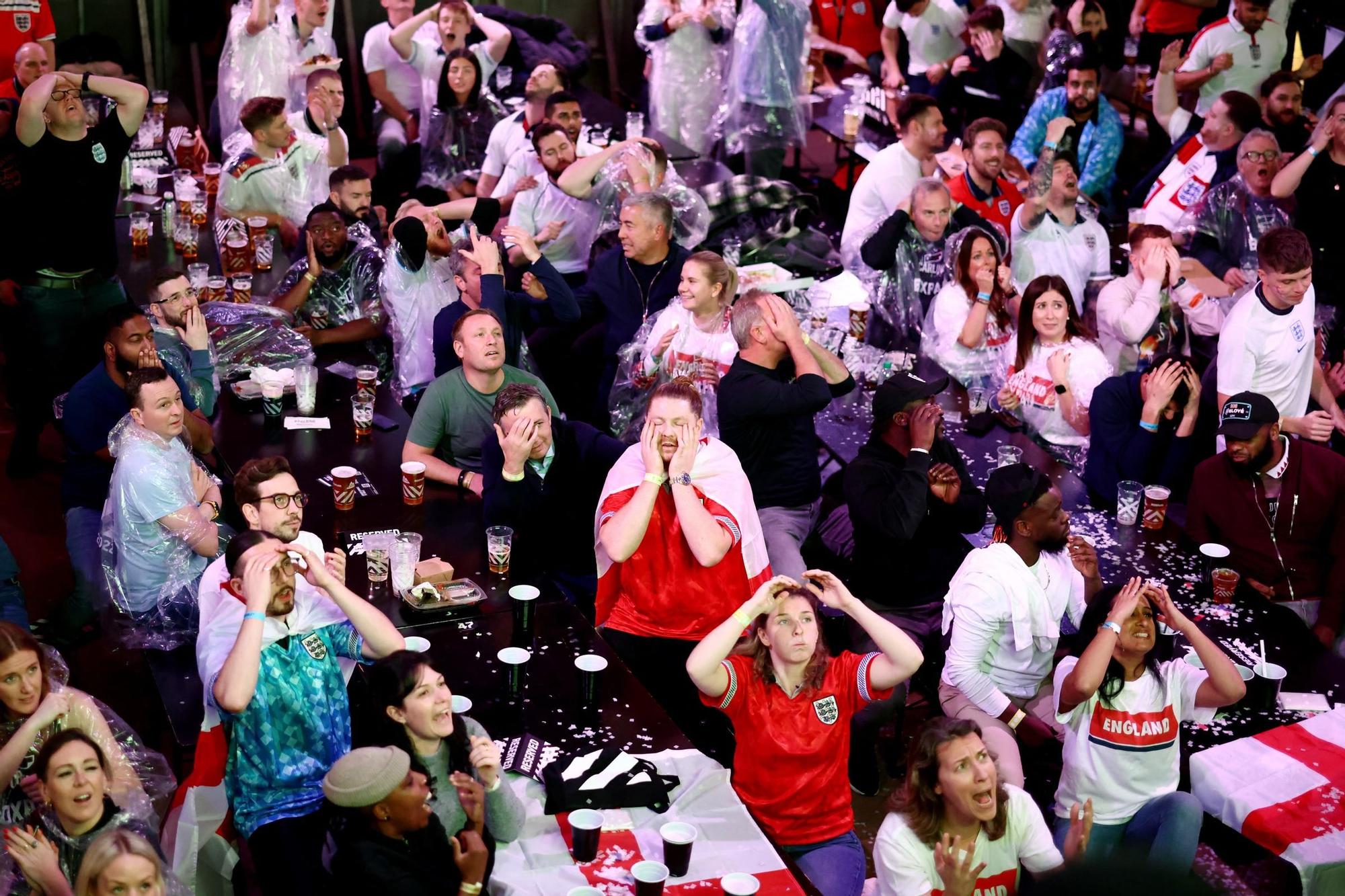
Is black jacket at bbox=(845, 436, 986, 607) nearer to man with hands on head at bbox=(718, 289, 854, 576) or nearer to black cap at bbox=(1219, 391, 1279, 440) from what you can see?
man with hands on head at bbox=(718, 289, 854, 576)

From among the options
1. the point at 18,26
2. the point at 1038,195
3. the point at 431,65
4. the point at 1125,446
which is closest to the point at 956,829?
the point at 1125,446

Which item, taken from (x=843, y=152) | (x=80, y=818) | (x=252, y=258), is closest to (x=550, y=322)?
(x=252, y=258)

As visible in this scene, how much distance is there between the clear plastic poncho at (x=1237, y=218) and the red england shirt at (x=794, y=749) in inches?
165

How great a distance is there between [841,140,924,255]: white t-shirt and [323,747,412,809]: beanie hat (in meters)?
4.72

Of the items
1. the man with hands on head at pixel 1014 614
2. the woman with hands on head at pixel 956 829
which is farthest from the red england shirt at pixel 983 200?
the woman with hands on head at pixel 956 829

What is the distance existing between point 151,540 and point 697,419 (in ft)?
5.50

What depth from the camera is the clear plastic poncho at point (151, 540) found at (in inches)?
183

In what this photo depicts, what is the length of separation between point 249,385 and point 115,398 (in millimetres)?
493

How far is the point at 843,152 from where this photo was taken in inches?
440

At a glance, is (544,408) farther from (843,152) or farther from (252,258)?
(843,152)

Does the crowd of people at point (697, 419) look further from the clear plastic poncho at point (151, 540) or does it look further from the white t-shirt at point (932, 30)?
the white t-shirt at point (932, 30)

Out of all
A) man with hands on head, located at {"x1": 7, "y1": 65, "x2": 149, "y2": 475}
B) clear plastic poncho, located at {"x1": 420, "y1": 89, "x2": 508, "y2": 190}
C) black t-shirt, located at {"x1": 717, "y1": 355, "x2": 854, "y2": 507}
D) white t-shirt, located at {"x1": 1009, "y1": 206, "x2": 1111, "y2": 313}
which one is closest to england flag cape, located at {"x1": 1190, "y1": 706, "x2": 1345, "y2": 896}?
black t-shirt, located at {"x1": 717, "y1": 355, "x2": 854, "y2": 507}

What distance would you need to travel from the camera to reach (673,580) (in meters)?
4.73

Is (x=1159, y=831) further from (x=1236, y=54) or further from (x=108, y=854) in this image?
(x=1236, y=54)
